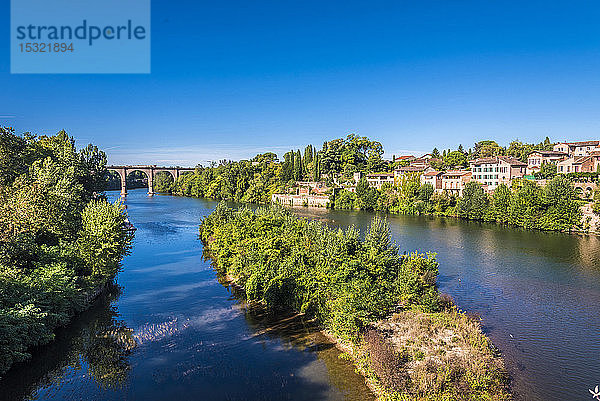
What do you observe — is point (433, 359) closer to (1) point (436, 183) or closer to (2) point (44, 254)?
(2) point (44, 254)

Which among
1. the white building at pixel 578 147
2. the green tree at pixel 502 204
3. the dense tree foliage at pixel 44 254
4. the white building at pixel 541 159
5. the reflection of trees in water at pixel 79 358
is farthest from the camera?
the white building at pixel 578 147

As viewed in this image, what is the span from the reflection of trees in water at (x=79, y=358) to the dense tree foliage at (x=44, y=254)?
63 cm

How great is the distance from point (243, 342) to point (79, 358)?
7.03 metres

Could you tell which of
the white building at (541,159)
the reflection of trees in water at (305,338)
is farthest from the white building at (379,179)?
the reflection of trees in water at (305,338)

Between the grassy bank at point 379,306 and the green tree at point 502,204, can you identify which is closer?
the grassy bank at point 379,306

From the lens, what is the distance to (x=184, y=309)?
22.5m

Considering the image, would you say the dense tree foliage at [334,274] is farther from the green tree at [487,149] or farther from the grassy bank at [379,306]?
the green tree at [487,149]

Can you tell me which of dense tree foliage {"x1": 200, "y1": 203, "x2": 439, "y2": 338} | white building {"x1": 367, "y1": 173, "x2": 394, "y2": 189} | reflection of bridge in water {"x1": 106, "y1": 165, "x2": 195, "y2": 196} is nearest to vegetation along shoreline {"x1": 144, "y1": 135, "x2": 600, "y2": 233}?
white building {"x1": 367, "y1": 173, "x2": 394, "y2": 189}

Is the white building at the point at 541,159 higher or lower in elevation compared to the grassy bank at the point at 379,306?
higher

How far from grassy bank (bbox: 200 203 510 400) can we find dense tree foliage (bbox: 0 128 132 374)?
28.6 feet

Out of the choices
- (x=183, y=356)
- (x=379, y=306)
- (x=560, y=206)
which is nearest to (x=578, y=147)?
(x=560, y=206)

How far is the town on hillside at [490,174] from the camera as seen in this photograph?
6481 centimetres

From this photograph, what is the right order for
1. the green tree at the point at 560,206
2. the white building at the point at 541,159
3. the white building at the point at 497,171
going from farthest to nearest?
the white building at the point at 541,159
the white building at the point at 497,171
the green tree at the point at 560,206

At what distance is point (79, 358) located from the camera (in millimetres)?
16672
